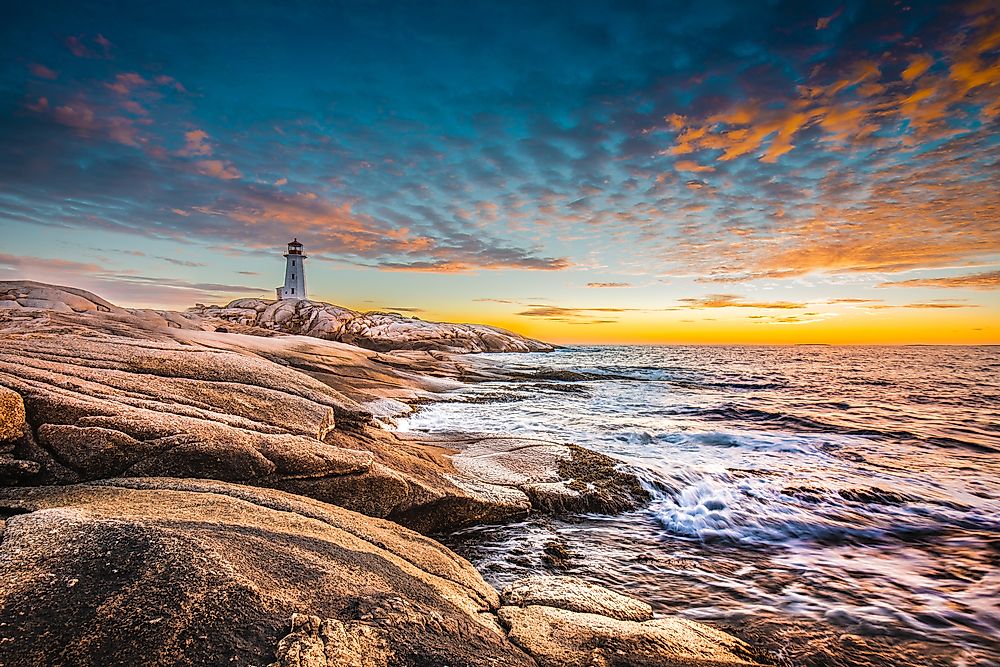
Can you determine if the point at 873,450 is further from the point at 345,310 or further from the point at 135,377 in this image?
the point at 345,310

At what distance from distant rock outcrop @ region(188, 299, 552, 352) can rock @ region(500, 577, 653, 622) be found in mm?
51324

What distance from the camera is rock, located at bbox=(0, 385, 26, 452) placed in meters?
4.83

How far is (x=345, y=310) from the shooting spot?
2488 inches

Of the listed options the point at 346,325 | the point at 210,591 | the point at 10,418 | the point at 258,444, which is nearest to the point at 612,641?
the point at 210,591

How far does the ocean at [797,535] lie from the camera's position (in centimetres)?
535

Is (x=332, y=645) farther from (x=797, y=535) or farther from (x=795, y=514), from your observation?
(x=795, y=514)

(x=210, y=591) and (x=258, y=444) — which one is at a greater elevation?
(x=258, y=444)

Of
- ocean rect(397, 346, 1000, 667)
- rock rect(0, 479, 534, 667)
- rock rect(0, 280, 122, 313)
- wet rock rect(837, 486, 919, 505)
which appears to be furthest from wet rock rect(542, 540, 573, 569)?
rock rect(0, 280, 122, 313)

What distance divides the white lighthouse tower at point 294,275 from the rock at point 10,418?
74.2 metres

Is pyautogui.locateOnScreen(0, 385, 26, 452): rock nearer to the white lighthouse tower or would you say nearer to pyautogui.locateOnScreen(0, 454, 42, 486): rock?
pyautogui.locateOnScreen(0, 454, 42, 486): rock

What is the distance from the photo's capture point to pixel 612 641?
3.88 metres

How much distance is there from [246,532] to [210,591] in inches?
37.7

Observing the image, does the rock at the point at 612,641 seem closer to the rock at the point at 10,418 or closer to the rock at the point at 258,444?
the rock at the point at 258,444

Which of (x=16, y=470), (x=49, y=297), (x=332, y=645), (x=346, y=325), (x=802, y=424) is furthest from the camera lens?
(x=346, y=325)
